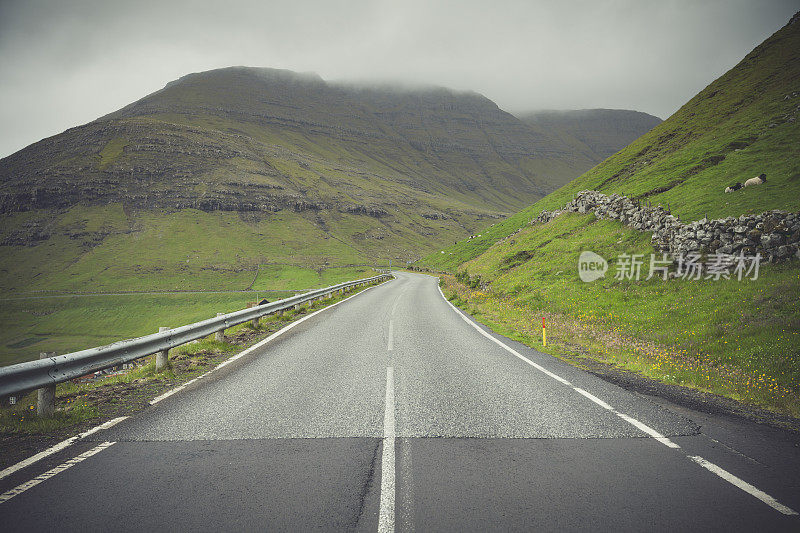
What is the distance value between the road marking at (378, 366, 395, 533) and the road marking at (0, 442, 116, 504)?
365 centimetres

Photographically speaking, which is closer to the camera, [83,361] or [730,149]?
[83,361]

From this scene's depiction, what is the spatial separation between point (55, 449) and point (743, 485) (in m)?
8.19

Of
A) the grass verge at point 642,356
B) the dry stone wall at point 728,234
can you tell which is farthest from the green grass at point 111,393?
the dry stone wall at point 728,234

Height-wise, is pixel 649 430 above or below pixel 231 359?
above

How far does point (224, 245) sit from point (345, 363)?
13991 cm

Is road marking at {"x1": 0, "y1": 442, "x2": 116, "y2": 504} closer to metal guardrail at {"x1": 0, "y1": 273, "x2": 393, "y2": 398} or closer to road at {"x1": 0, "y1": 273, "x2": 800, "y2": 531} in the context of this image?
road at {"x1": 0, "y1": 273, "x2": 800, "y2": 531}

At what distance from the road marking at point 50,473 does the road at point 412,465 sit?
0.02 metres

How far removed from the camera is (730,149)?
24.7 m

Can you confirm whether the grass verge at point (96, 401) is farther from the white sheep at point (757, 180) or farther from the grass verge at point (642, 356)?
the white sheep at point (757, 180)

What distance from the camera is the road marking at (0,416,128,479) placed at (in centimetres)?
377

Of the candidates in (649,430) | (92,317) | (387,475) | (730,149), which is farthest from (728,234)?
(92,317)

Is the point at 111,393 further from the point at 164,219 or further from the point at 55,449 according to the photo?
the point at 164,219

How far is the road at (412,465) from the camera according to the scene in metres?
3.07

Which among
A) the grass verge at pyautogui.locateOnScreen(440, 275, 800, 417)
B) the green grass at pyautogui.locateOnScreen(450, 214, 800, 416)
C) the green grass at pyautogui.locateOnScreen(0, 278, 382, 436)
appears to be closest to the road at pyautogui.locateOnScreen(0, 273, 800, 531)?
A: the green grass at pyautogui.locateOnScreen(0, 278, 382, 436)
